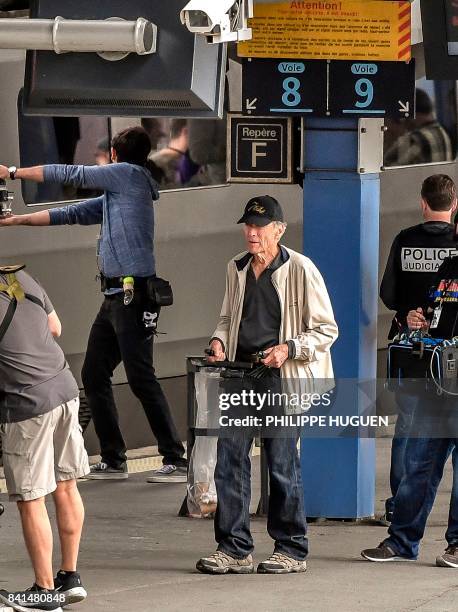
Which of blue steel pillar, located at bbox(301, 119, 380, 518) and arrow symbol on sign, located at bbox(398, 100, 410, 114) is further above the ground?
arrow symbol on sign, located at bbox(398, 100, 410, 114)

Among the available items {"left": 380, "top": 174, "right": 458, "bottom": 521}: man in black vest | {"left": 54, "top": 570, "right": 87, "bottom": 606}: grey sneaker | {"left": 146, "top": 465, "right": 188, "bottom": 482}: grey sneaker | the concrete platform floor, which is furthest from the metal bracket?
{"left": 54, "top": 570, "right": 87, "bottom": 606}: grey sneaker

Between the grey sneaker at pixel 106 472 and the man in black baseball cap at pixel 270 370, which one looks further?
the grey sneaker at pixel 106 472

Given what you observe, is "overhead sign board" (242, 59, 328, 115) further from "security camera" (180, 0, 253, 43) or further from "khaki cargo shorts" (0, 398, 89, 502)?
"khaki cargo shorts" (0, 398, 89, 502)

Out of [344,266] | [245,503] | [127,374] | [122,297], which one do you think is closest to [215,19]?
[344,266]

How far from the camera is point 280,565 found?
7.84 meters

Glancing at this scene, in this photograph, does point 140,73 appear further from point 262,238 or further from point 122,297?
point 122,297

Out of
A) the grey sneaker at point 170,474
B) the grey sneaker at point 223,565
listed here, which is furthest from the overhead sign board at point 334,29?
the grey sneaker at point 170,474

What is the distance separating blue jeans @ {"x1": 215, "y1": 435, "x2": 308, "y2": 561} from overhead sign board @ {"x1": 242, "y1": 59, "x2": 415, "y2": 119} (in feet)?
6.09

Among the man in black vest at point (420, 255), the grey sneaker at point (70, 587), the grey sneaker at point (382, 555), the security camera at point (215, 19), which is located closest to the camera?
the grey sneaker at point (70, 587)

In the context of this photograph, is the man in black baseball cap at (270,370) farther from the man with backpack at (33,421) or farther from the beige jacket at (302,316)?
the man with backpack at (33,421)

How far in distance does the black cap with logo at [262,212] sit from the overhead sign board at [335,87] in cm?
98

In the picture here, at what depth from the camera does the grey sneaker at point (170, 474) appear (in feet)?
33.8

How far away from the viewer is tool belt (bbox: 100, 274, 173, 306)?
9.94m

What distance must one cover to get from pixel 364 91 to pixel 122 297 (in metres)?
2.15
